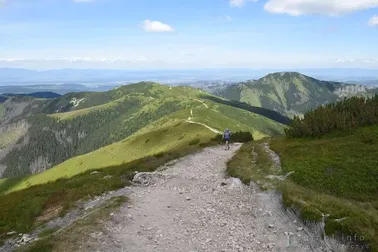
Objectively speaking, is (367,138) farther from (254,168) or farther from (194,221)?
(194,221)

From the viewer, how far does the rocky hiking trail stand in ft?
53.7

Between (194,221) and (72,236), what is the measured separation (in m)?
6.82

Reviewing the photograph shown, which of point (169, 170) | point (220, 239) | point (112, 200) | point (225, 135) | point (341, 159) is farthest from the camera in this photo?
point (225, 135)

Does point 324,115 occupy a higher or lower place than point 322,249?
higher

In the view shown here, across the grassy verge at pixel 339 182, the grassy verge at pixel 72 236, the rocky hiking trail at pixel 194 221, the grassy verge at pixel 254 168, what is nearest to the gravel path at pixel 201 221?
the rocky hiking trail at pixel 194 221

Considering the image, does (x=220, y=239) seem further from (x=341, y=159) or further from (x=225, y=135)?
(x=225, y=135)

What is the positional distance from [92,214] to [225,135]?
30.7 metres

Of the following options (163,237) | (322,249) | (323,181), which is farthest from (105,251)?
(323,181)

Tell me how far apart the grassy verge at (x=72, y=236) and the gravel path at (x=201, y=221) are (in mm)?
593

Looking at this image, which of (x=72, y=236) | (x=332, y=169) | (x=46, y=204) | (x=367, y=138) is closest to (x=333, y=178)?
(x=332, y=169)

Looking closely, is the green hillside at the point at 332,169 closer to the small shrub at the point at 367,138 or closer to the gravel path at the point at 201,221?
the small shrub at the point at 367,138

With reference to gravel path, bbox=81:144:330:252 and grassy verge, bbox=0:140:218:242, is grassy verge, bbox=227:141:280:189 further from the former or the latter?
grassy verge, bbox=0:140:218:242

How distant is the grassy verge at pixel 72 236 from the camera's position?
49.9ft

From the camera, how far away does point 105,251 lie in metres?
15.4
